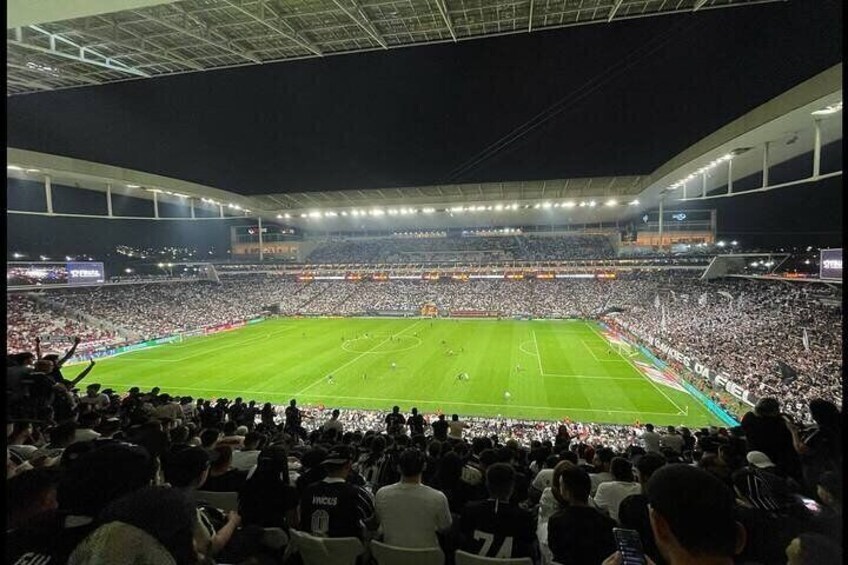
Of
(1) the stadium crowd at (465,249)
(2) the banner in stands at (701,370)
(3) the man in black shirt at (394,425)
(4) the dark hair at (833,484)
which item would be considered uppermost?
(1) the stadium crowd at (465,249)

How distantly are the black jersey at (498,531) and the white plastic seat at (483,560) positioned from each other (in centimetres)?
9

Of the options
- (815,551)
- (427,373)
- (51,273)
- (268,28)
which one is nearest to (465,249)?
(427,373)

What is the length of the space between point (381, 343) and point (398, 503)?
32.3m

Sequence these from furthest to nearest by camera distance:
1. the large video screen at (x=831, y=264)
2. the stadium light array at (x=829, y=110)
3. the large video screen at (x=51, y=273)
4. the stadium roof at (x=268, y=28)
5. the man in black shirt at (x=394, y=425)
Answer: the large video screen at (x=51, y=273)
the large video screen at (x=831, y=264)
the stadium light array at (x=829, y=110)
the man in black shirt at (x=394, y=425)
the stadium roof at (x=268, y=28)

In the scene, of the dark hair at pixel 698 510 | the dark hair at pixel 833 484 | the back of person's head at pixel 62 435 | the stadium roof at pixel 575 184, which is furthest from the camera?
the stadium roof at pixel 575 184

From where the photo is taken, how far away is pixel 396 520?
3320mm

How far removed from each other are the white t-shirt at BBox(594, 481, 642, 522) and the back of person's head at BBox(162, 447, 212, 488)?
391 cm

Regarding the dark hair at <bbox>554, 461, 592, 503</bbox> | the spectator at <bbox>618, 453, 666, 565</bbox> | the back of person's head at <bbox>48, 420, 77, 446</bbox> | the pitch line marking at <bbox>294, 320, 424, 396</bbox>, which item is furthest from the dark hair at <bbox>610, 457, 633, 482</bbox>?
the pitch line marking at <bbox>294, 320, 424, 396</bbox>

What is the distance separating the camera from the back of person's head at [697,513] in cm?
155

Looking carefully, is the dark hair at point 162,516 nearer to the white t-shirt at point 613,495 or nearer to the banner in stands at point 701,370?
the white t-shirt at point 613,495

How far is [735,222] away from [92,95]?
2512 inches

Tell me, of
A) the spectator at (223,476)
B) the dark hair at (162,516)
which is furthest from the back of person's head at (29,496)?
the spectator at (223,476)

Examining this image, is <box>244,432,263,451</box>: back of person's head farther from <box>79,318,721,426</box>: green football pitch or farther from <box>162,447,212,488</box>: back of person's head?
<box>79,318,721,426</box>: green football pitch

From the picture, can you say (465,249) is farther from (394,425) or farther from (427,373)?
(394,425)
